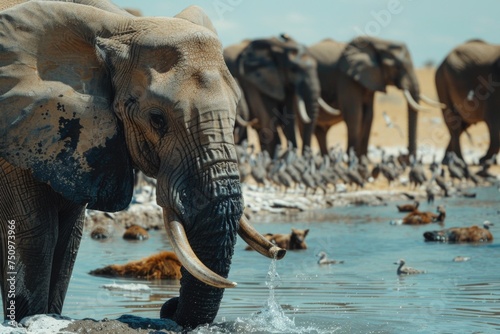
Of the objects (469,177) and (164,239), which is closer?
(164,239)

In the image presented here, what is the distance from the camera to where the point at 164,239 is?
16.1m

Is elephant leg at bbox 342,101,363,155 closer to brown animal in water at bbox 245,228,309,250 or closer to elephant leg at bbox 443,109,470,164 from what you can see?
elephant leg at bbox 443,109,470,164

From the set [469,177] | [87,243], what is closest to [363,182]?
[469,177]

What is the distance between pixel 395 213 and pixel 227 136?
48.5 ft

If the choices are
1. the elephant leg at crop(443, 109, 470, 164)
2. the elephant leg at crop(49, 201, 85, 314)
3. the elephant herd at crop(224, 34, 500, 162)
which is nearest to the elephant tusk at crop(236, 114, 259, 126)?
the elephant herd at crop(224, 34, 500, 162)

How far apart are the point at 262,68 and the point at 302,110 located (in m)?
2.36

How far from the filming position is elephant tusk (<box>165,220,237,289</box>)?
236 inches

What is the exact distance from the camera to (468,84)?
108 feet

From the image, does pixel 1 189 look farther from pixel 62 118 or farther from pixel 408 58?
pixel 408 58

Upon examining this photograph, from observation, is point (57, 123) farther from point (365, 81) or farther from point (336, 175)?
point (365, 81)

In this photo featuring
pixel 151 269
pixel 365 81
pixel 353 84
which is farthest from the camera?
pixel 353 84

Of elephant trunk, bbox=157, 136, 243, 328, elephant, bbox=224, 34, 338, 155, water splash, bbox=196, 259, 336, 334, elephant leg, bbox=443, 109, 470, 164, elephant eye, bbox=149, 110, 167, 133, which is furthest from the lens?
elephant leg, bbox=443, 109, 470, 164

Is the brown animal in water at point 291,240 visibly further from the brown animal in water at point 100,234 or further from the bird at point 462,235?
the brown animal in water at point 100,234

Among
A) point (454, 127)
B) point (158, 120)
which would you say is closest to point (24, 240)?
point (158, 120)
